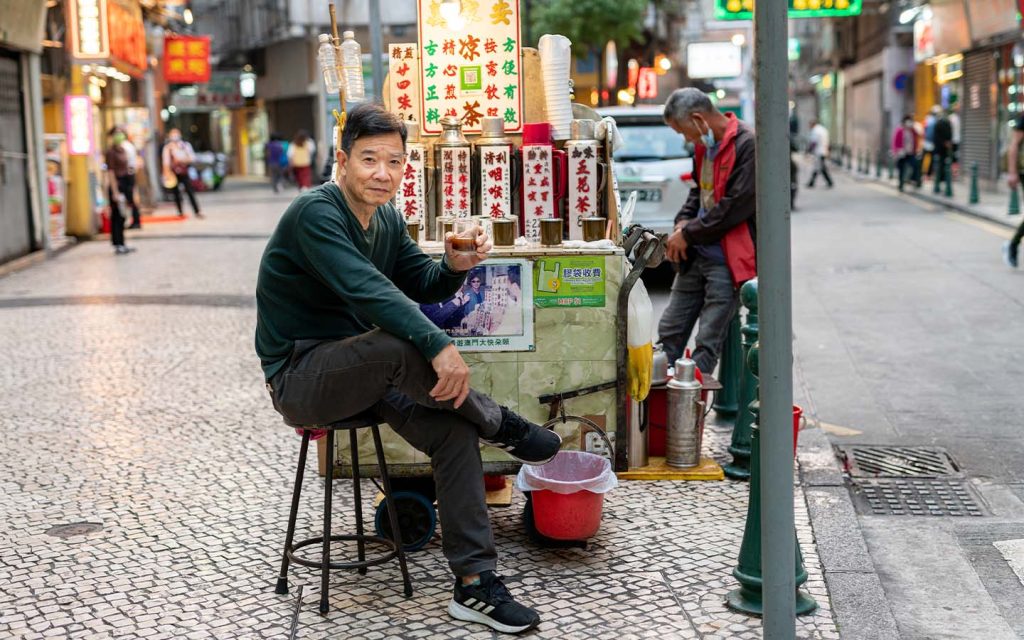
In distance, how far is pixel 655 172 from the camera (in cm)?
1159

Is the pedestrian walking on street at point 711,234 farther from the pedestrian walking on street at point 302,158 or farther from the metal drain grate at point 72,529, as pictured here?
the pedestrian walking on street at point 302,158

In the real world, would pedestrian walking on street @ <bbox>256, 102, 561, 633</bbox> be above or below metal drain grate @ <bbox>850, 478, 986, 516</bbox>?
above

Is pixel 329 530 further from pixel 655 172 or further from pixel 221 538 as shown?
pixel 655 172

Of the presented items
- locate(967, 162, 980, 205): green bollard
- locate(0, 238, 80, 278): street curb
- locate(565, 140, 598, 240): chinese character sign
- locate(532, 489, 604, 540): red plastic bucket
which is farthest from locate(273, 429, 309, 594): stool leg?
locate(967, 162, 980, 205): green bollard

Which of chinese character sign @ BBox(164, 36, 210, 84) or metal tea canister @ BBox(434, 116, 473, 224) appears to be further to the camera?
chinese character sign @ BBox(164, 36, 210, 84)

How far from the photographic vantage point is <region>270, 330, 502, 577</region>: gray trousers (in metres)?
3.73

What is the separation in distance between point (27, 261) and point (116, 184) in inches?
75.9

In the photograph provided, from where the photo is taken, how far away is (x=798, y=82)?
7631 centimetres

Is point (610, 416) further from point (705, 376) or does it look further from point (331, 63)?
point (331, 63)

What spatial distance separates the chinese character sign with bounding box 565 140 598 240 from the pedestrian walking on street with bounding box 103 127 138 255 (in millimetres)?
11997

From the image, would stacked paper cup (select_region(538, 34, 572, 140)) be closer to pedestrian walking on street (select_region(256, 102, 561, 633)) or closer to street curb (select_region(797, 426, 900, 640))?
pedestrian walking on street (select_region(256, 102, 561, 633))

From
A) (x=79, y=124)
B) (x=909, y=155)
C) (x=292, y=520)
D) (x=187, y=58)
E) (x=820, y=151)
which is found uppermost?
(x=187, y=58)

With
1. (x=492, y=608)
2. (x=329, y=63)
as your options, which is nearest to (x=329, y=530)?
(x=492, y=608)

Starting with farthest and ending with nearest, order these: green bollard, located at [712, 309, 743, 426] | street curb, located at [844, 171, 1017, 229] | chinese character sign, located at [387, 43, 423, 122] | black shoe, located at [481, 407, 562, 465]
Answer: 1. street curb, located at [844, 171, 1017, 229]
2. green bollard, located at [712, 309, 743, 426]
3. chinese character sign, located at [387, 43, 423, 122]
4. black shoe, located at [481, 407, 562, 465]
